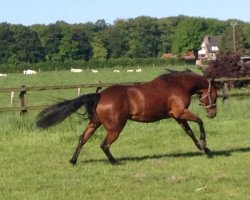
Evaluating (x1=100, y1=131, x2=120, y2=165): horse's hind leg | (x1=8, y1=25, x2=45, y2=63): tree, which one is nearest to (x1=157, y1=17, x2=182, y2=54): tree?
(x1=8, y1=25, x2=45, y2=63): tree

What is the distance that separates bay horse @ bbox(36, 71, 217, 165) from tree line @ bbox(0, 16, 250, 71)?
129213 mm

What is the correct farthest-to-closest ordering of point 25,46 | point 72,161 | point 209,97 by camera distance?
1. point 25,46
2. point 209,97
3. point 72,161

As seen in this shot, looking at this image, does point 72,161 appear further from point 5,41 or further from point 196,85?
point 5,41

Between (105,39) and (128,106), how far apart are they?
148 meters

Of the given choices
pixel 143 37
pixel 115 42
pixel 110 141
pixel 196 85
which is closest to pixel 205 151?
pixel 196 85

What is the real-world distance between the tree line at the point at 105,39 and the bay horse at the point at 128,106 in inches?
5087

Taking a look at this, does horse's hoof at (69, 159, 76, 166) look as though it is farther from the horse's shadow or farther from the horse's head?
the horse's head

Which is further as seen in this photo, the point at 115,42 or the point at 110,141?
the point at 115,42

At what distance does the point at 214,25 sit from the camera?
173375mm

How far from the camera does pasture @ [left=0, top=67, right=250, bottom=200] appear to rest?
7.85 meters

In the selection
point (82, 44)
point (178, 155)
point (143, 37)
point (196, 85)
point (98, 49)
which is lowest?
point (98, 49)

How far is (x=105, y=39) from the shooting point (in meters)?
158

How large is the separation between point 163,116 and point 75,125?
16.9 ft

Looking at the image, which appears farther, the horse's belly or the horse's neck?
the horse's neck
